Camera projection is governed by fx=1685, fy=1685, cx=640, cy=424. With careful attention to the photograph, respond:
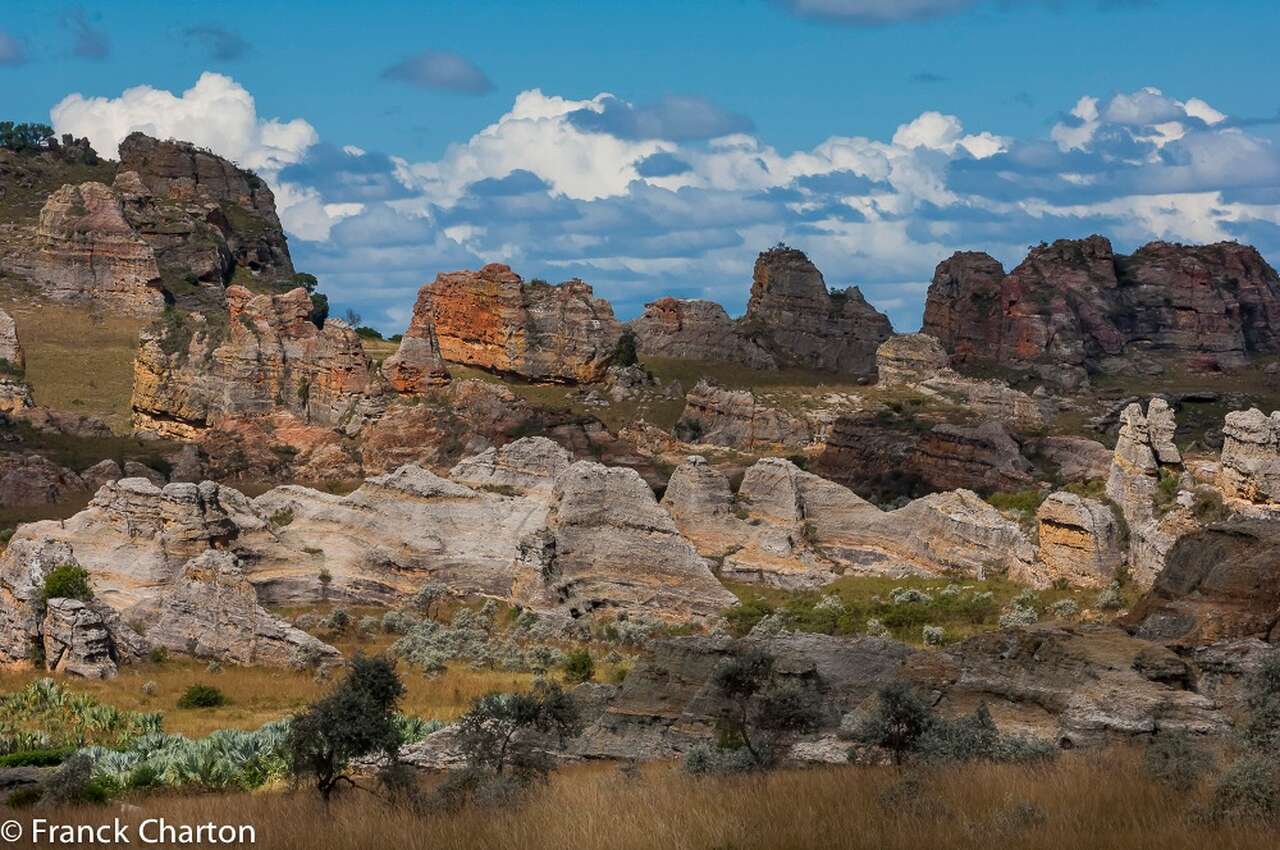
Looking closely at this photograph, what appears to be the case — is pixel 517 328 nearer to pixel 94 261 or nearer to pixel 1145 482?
pixel 94 261

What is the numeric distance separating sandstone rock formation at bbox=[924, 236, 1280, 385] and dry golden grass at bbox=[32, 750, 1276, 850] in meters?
119

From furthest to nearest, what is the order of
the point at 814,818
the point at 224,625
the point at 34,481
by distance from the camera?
the point at 34,481 < the point at 224,625 < the point at 814,818

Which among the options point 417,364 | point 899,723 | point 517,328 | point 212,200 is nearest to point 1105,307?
point 517,328

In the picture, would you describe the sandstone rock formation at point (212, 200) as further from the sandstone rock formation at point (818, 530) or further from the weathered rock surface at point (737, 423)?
the sandstone rock formation at point (818, 530)

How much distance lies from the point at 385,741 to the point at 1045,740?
8293 mm

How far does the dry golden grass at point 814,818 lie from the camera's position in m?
14.9

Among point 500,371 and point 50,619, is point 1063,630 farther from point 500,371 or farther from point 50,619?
point 500,371

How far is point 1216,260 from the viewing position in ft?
497

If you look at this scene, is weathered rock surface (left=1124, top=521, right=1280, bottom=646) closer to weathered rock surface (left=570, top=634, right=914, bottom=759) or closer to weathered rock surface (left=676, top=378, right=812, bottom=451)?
weathered rock surface (left=570, top=634, right=914, bottom=759)

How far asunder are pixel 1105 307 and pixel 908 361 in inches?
1502

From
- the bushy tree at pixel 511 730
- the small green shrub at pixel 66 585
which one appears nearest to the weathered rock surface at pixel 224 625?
the small green shrub at pixel 66 585

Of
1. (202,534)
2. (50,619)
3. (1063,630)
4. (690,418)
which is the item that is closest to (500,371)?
(690,418)

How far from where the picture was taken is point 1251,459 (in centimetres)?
4625

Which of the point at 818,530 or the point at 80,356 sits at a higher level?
the point at 80,356
